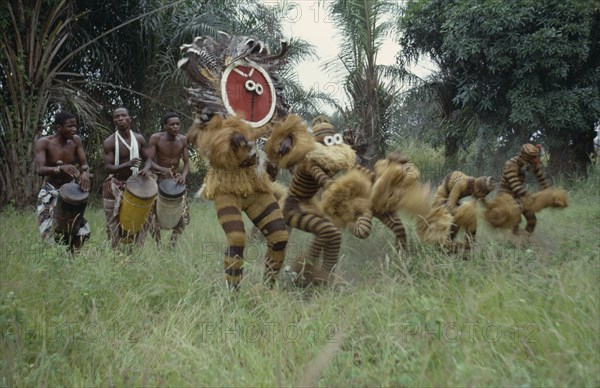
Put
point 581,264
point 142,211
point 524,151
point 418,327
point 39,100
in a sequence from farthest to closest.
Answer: point 39,100
point 524,151
point 142,211
point 581,264
point 418,327

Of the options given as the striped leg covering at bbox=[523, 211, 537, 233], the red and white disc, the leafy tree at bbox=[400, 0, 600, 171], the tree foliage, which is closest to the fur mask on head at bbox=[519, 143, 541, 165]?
the striped leg covering at bbox=[523, 211, 537, 233]

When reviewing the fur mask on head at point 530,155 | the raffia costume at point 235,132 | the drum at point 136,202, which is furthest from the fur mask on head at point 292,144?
the fur mask on head at point 530,155

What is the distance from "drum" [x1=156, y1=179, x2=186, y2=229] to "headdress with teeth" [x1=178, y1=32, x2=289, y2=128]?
4.83 ft

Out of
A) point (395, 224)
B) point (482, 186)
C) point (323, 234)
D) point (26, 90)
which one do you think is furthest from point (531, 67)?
point (26, 90)

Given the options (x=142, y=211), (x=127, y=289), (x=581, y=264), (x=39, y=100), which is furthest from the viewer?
(x=39, y=100)

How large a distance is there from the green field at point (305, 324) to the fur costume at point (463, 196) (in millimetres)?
392

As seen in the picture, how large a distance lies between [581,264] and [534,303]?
77 centimetres

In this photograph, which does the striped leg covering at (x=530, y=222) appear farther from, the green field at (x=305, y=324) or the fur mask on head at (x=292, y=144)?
the fur mask on head at (x=292, y=144)

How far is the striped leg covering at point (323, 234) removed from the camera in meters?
4.41

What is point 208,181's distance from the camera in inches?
166

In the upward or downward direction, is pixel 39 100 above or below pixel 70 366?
above

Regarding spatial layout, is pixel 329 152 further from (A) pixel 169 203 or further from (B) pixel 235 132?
(A) pixel 169 203

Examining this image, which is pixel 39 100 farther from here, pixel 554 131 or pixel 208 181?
pixel 554 131

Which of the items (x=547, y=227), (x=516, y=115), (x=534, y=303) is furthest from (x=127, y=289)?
(x=516, y=115)
